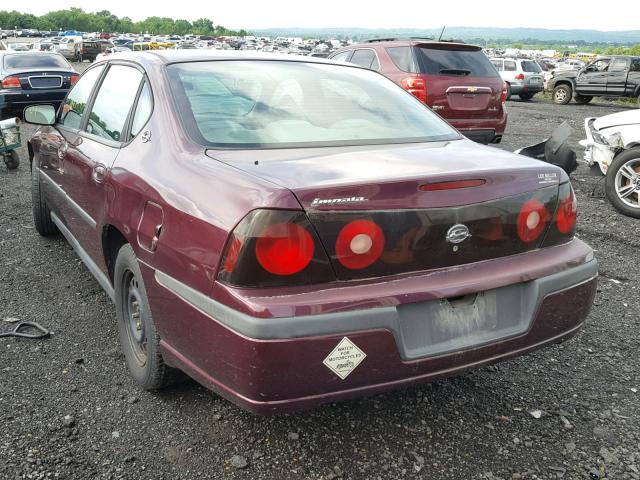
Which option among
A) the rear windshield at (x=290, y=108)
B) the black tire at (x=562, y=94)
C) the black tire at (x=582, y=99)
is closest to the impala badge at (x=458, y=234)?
the rear windshield at (x=290, y=108)

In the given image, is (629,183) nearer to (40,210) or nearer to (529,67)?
(40,210)

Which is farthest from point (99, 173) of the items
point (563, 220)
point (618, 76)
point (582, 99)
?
point (582, 99)

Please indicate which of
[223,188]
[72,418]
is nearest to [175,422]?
[72,418]

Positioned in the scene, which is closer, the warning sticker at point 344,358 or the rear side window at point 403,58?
the warning sticker at point 344,358

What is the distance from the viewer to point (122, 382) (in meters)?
2.93

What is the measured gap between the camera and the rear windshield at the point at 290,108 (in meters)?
2.63

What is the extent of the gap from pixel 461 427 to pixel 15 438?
6.08 feet

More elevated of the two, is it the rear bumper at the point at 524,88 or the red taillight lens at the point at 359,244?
the red taillight lens at the point at 359,244

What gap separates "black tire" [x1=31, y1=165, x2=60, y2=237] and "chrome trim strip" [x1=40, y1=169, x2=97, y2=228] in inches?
10.3

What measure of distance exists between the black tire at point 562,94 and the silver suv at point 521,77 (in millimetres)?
1107

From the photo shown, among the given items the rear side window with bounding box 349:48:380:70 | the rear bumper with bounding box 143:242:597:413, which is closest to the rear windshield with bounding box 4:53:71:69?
the rear side window with bounding box 349:48:380:70

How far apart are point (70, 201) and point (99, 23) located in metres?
175

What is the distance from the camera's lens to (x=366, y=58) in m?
9.46

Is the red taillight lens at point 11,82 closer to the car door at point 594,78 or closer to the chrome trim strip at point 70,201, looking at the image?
the chrome trim strip at point 70,201
